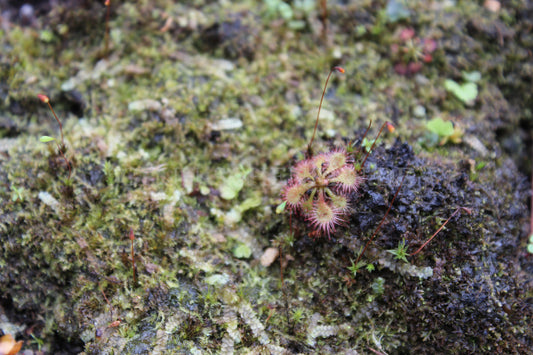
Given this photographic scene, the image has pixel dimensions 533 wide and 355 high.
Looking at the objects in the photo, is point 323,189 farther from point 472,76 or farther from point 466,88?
point 472,76

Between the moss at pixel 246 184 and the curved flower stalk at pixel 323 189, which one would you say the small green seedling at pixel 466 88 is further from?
the curved flower stalk at pixel 323 189

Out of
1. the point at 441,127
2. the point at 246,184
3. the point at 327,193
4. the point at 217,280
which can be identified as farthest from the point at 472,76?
the point at 217,280

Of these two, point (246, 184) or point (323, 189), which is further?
point (246, 184)

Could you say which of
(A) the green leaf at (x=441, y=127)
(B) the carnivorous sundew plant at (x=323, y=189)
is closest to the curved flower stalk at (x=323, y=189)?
(B) the carnivorous sundew plant at (x=323, y=189)

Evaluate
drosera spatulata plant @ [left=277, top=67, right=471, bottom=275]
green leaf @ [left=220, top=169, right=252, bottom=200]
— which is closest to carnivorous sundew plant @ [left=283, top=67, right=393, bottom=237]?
drosera spatulata plant @ [left=277, top=67, right=471, bottom=275]

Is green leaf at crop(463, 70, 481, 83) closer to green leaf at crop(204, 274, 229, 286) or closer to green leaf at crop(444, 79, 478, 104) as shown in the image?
green leaf at crop(444, 79, 478, 104)
